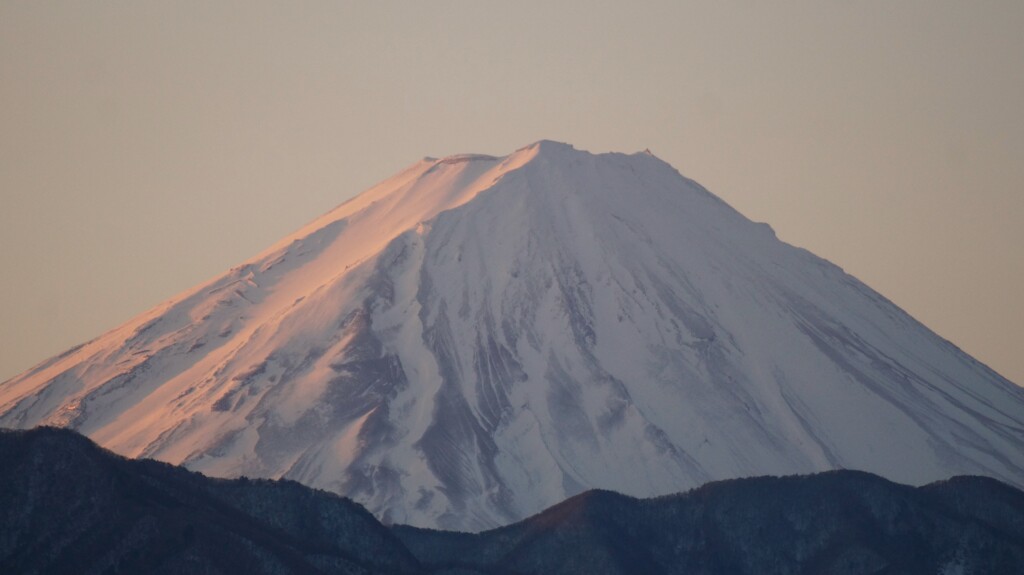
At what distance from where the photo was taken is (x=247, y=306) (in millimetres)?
166625

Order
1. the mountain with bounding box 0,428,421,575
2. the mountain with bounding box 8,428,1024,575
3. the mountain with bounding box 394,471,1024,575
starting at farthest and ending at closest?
1. the mountain with bounding box 394,471,1024,575
2. the mountain with bounding box 8,428,1024,575
3. the mountain with bounding box 0,428,421,575

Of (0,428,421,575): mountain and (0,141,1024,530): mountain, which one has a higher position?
(0,428,421,575): mountain

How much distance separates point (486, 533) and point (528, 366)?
5472 cm

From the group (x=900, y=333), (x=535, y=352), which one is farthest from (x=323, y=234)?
(x=900, y=333)

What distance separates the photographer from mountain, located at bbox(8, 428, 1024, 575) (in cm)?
7838

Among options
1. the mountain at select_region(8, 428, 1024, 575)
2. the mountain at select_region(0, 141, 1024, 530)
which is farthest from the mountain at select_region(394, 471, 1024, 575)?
the mountain at select_region(0, 141, 1024, 530)

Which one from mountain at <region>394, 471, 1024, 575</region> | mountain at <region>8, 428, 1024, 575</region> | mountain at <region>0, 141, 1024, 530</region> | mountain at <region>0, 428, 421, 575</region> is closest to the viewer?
mountain at <region>0, 428, 421, 575</region>

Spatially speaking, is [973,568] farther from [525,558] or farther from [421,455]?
[421,455]

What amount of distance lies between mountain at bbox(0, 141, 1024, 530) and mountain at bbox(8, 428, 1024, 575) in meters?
37.3

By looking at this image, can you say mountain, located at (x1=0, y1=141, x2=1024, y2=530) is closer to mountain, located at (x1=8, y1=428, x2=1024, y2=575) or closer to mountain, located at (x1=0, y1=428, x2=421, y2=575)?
mountain, located at (x1=8, y1=428, x2=1024, y2=575)

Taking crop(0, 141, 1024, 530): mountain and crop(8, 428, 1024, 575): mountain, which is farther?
crop(0, 141, 1024, 530): mountain

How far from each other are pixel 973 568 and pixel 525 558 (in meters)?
17.8

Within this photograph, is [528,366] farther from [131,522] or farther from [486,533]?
[131,522]

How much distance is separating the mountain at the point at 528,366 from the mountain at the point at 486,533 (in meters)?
37.3
